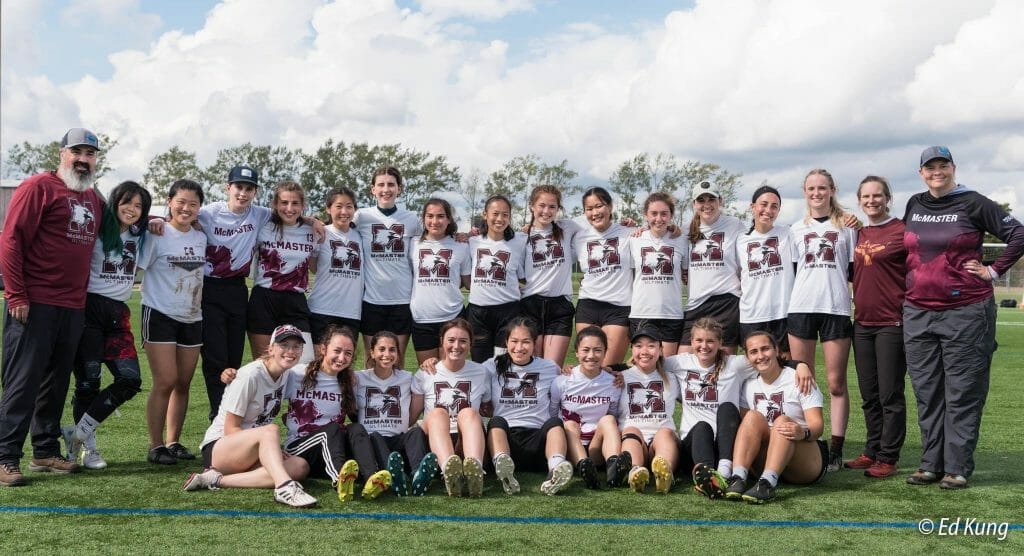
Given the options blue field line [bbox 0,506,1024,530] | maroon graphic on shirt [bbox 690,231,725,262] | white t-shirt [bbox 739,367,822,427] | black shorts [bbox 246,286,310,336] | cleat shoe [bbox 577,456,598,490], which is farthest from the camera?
maroon graphic on shirt [bbox 690,231,725,262]

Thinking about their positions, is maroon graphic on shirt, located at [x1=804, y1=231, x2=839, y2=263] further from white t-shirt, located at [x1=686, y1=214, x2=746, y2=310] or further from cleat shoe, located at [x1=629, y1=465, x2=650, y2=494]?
cleat shoe, located at [x1=629, y1=465, x2=650, y2=494]

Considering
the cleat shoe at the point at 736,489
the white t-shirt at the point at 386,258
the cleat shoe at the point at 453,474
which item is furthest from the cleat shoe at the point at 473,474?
the white t-shirt at the point at 386,258

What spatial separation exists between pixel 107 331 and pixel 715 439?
391 centimetres

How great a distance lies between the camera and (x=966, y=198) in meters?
4.96

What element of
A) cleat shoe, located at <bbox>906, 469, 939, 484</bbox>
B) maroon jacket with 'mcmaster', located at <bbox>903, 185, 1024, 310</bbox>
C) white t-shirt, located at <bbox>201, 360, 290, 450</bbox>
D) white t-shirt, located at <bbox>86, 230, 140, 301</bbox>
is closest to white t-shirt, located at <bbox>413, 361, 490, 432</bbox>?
white t-shirt, located at <bbox>201, 360, 290, 450</bbox>

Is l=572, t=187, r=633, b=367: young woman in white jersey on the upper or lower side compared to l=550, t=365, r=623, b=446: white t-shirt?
upper

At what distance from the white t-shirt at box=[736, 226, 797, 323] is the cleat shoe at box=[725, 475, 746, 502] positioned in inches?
55.1

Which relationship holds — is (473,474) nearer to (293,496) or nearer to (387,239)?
(293,496)

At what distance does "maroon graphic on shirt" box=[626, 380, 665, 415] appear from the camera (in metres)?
5.17

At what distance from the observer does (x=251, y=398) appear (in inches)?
187

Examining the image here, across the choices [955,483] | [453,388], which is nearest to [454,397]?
[453,388]

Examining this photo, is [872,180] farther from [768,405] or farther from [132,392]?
[132,392]

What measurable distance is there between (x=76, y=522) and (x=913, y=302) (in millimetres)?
4921

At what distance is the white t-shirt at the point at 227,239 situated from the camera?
18.5ft
